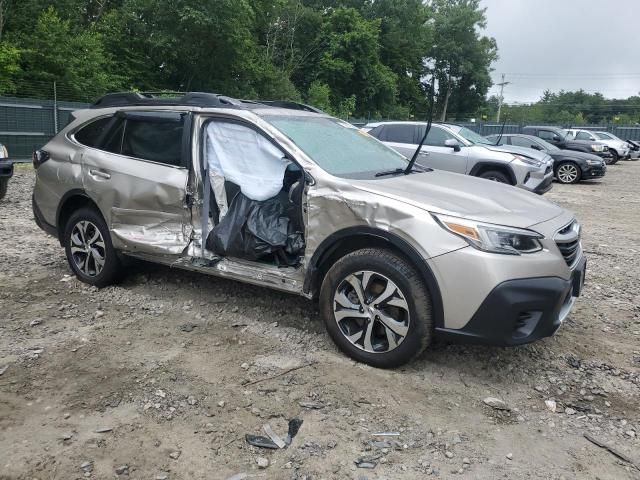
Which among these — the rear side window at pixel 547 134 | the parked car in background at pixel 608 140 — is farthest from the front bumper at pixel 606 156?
the rear side window at pixel 547 134

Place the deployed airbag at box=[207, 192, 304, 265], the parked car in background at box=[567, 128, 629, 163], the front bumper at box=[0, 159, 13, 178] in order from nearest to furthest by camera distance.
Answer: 1. the deployed airbag at box=[207, 192, 304, 265]
2. the front bumper at box=[0, 159, 13, 178]
3. the parked car in background at box=[567, 128, 629, 163]

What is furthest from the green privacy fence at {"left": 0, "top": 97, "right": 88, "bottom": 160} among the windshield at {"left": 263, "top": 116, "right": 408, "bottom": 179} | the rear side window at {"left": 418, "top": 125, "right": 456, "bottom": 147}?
the windshield at {"left": 263, "top": 116, "right": 408, "bottom": 179}

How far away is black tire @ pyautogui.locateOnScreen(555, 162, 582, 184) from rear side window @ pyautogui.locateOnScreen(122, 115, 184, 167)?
1502cm

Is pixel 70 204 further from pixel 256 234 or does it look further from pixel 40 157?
pixel 256 234

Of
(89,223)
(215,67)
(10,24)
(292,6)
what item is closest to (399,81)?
(292,6)

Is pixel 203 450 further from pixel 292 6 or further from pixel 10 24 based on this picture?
pixel 292 6

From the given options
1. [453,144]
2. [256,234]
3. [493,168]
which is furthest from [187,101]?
[493,168]

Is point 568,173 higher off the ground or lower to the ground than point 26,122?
higher

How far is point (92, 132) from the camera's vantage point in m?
5.25

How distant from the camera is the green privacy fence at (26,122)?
15.3 m

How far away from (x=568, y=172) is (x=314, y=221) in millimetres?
15216

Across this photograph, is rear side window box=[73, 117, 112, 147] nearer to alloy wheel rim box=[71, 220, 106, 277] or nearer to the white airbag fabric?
alloy wheel rim box=[71, 220, 106, 277]

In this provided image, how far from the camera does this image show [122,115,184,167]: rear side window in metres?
4.67

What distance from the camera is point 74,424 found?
3.07 m
